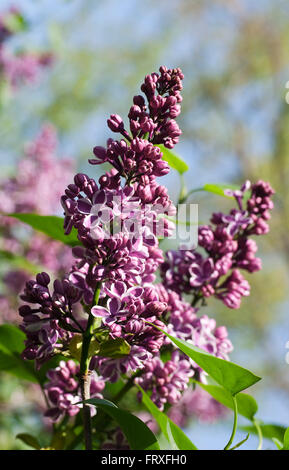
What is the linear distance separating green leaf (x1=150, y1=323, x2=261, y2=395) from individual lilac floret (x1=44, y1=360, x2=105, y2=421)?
144 millimetres

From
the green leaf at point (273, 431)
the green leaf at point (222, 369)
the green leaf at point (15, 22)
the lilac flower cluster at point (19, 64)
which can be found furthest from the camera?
the lilac flower cluster at point (19, 64)

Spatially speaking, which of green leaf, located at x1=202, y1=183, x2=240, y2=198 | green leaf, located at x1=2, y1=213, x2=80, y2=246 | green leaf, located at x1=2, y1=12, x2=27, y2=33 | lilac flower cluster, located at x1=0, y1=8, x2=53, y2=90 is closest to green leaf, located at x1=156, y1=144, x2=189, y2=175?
green leaf, located at x1=202, y1=183, x2=240, y2=198

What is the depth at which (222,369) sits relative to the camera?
523 millimetres

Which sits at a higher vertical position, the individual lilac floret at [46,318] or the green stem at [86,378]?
the individual lilac floret at [46,318]

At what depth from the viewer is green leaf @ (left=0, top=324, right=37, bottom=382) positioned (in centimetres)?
74

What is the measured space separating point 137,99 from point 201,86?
24.9ft

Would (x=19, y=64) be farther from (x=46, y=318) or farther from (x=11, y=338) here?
(x=46, y=318)

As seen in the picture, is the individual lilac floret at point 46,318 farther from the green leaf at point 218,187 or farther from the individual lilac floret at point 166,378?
the green leaf at point 218,187

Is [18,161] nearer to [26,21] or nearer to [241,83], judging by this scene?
[26,21]

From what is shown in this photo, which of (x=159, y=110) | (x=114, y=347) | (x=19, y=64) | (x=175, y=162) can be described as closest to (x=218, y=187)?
(x=175, y=162)

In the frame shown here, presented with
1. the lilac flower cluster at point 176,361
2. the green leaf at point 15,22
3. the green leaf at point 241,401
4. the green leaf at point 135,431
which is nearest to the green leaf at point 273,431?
the green leaf at point 241,401

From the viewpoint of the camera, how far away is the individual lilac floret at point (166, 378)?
2.10ft

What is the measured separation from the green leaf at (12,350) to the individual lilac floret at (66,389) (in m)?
0.10

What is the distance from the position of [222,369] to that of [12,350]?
12.7 inches
